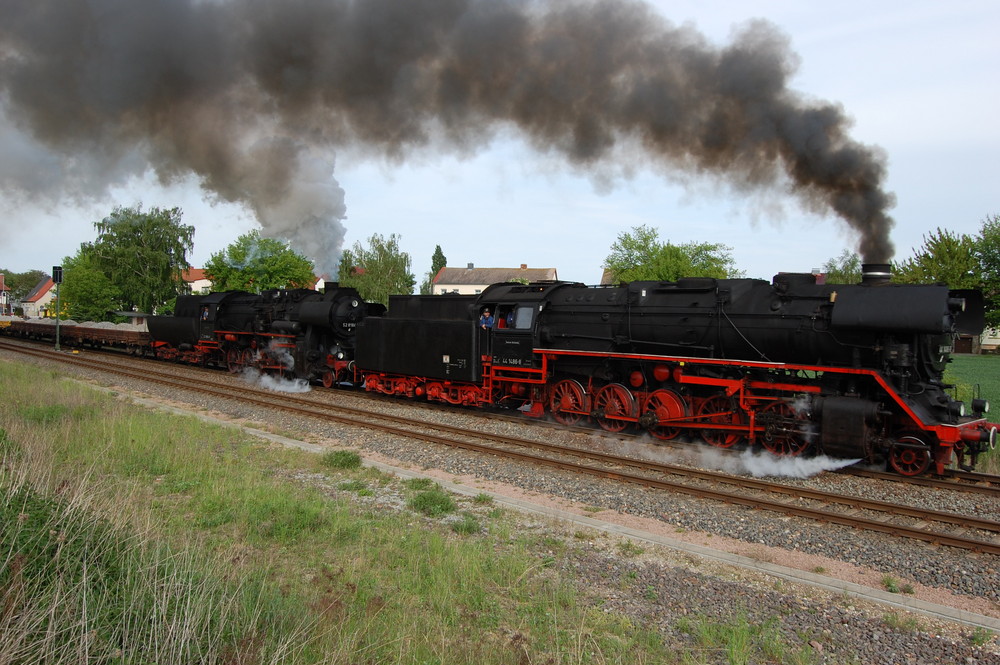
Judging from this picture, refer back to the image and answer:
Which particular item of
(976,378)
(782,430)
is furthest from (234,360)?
(976,378)

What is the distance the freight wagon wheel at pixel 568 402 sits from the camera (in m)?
13.9

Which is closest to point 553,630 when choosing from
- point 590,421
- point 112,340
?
point 590,421

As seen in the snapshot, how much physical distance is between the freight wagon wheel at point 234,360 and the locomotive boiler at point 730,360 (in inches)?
379

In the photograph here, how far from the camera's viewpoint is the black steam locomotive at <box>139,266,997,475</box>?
9.87 meters

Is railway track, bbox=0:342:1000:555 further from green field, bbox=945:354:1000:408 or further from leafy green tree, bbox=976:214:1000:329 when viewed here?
leafy green tree, bbox=976:214:1000:329

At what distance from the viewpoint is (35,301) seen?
332ft

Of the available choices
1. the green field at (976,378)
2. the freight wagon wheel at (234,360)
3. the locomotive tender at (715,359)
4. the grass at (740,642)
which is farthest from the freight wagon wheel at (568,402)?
the freight wagon wheel at (234,360)

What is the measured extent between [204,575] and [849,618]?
5.17 m

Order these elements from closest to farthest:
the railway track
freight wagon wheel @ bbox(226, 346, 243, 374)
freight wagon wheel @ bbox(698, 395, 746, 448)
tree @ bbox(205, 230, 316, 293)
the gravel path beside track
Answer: the gravel path beside track
the railway track
freight wagon wheel @ bbox(698, 395, 746, 448)
freight wagon wheel @ bbox(226, 346, 243, 374)
tree @ bbox(205, 230, 316, 293)

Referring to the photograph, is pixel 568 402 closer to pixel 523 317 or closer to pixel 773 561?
pixel 523 317

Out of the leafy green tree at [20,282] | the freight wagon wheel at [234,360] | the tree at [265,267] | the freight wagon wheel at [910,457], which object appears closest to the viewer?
the freight wagon wheel at [910,457]

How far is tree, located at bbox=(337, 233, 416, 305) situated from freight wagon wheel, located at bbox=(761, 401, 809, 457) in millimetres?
49874

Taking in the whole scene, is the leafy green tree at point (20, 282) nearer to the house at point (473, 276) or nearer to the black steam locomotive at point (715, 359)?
the house at point (473, 276)

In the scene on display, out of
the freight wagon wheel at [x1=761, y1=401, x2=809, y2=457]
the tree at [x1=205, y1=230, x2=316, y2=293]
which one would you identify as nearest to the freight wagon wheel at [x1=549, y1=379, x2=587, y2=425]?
the freight wagon wheel at [x1=761, y1=401, x2=809, y2=457]
